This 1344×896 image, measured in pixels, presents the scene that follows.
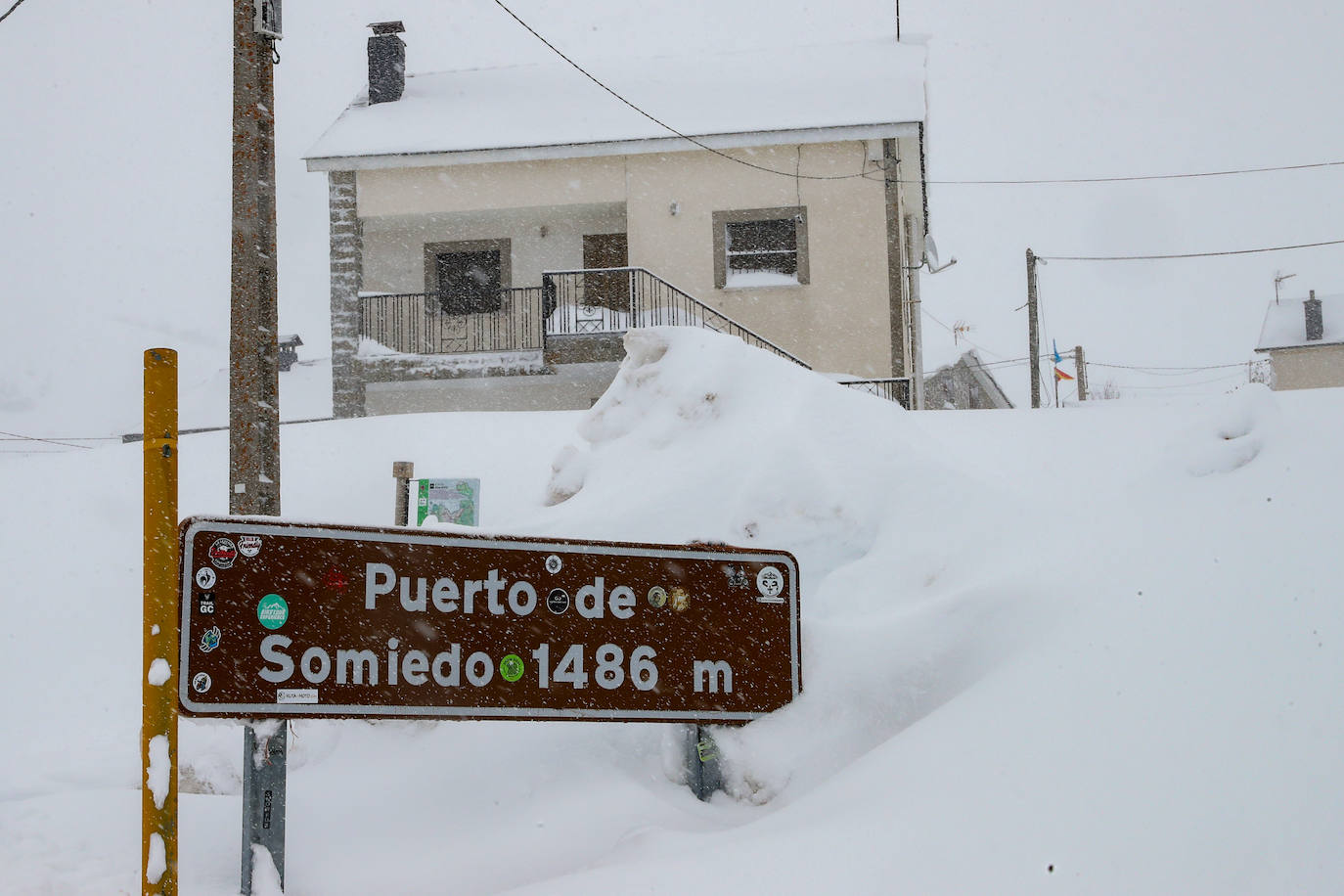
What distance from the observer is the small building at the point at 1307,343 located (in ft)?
124

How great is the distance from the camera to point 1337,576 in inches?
143

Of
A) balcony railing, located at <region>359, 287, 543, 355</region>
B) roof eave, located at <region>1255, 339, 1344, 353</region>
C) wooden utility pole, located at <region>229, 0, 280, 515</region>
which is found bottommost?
wooden utility pole, located at <region>229, 0, 280, 515</region>

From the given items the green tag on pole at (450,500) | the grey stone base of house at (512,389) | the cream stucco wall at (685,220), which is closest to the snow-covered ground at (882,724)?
the green tag on pole at (450,500)

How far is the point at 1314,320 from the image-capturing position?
38531 millimetres

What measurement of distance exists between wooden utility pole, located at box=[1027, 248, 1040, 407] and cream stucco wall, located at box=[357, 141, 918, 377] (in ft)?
26.7

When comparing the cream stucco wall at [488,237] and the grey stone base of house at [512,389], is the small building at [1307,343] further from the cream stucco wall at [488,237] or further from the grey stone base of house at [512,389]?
the grey stone base of house at [512,389]

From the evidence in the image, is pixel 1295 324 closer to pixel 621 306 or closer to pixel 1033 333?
pixel 1033 333

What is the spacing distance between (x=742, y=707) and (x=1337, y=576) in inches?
82.9

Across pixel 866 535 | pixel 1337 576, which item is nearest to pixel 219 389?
pixel 866 535

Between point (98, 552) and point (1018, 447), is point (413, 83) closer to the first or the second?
point (98, 552)

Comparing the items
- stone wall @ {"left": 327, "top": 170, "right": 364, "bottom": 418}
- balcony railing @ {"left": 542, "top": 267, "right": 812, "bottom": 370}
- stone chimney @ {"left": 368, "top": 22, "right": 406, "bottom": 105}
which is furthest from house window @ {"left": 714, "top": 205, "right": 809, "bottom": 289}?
stone chimney @ {"left": 368, "top": 22, "right": 406, "bottom": 105}

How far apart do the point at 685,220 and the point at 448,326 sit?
4.57 metres

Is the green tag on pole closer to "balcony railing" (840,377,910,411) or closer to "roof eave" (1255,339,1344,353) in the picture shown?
"balcony railing" (840,377,910,411)

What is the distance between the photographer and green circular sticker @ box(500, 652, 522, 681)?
352cm
